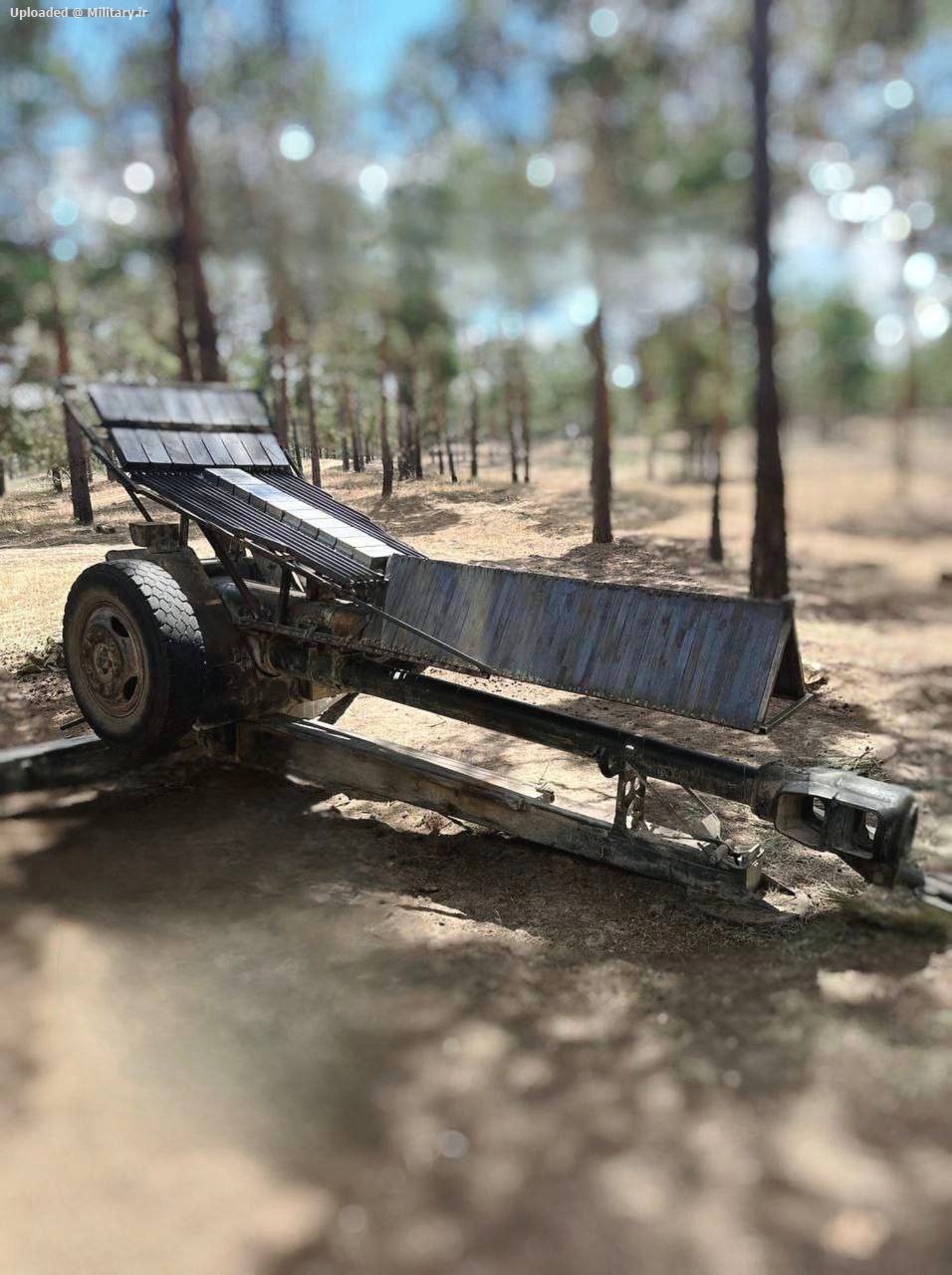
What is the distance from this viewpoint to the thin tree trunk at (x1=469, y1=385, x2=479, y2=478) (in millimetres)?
5410

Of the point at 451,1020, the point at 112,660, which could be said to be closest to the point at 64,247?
the point at 112,660

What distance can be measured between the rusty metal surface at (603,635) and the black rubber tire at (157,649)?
0.99 metres

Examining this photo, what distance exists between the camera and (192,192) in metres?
5.40

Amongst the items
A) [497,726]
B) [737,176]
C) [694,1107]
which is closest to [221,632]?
[497,726]

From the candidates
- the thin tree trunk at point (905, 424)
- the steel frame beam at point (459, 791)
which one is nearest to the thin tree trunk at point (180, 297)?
the steel frame beam at point (459, 791)

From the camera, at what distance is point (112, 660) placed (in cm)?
479

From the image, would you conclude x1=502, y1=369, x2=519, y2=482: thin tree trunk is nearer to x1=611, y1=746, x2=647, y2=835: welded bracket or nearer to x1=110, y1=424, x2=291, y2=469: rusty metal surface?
x1=110, y1=424, x2=291, y2=469: rusty metal surface

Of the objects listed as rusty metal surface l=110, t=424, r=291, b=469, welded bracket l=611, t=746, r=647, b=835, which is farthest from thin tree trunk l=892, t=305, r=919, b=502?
rusty metal surface l=110, t=424, r=291, b=469

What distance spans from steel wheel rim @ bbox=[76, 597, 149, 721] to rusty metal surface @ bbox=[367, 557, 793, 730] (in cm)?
127

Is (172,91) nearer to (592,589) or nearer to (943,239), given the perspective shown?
(592,589)

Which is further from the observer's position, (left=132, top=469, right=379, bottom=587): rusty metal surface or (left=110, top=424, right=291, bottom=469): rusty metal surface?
(left=110, top=424, right=291, bottom=469): rusty metal surface

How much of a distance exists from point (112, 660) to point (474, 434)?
A: 92.2 inches

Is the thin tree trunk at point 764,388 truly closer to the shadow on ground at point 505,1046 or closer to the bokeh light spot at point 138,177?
the shadow on ground at point 505,1046

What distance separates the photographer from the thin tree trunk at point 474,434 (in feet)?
17.7
